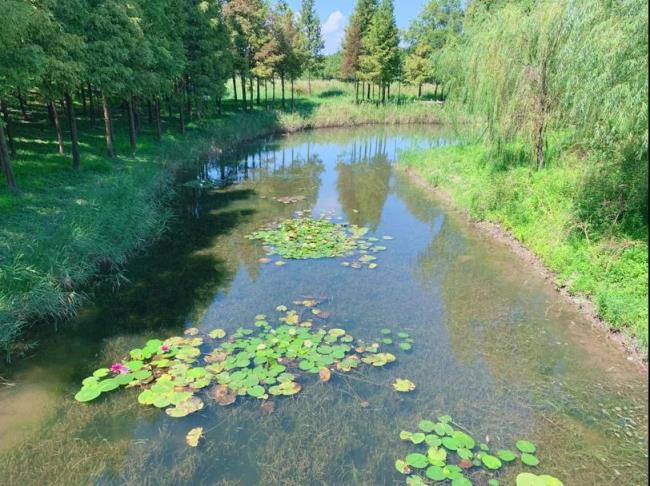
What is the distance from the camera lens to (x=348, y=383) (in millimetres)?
6051

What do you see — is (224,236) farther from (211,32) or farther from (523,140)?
(211,32)

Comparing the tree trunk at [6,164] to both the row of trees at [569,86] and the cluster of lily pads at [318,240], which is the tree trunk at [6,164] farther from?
the row of trees at [569,86]

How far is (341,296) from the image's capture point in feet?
27.8

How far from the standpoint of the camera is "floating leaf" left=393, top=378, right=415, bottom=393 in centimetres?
590

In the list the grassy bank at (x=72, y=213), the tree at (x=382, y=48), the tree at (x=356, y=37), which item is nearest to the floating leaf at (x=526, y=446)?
the grassy bank at (x=72, y=213)

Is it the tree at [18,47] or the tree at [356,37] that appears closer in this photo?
the tree at [18,47]

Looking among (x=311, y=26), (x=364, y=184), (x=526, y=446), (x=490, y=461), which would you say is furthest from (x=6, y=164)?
(x=311, y=26)

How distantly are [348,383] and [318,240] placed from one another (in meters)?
5.60

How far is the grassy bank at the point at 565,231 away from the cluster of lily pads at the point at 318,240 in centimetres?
346

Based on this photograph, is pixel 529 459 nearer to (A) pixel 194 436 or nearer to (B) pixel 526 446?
(B) pixel 526 446

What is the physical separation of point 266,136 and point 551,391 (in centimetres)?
2647

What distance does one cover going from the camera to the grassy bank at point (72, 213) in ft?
23.7

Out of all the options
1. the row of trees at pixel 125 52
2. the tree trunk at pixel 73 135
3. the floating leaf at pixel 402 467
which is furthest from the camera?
the tree trunk at pixel 73 135

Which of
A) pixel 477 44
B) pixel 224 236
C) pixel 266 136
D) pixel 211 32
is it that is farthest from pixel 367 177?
pixel 266 136
